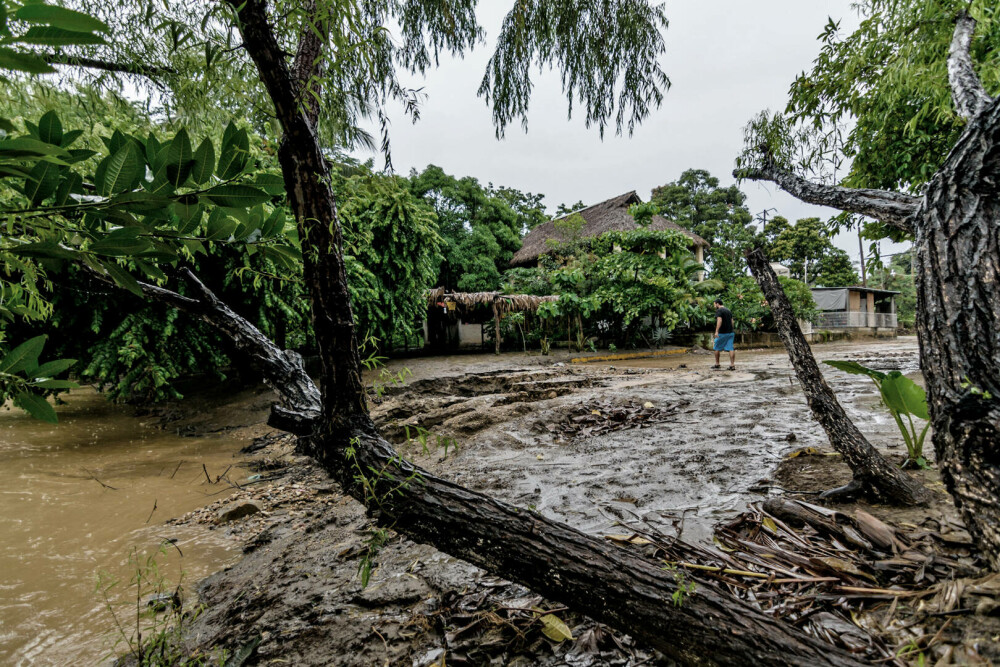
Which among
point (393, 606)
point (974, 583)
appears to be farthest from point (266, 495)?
point (974, 583)

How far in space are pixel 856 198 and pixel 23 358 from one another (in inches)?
124

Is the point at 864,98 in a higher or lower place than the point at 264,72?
higher

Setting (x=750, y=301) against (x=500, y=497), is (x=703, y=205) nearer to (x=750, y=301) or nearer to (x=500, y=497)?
(x=750, y=301)

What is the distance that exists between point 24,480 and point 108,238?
643 centimetres

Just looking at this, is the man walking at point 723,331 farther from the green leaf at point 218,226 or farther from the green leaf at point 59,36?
the green leaf at point 59,36

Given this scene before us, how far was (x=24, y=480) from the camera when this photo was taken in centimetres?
480

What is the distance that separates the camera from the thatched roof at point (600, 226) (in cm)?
2156

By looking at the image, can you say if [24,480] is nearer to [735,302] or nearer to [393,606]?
[393,606]

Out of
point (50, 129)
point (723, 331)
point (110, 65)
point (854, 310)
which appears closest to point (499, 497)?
point (50, 129)

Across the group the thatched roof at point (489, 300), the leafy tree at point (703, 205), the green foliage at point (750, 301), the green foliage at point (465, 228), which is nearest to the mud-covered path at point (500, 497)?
the thatched roof at point (489, 300)

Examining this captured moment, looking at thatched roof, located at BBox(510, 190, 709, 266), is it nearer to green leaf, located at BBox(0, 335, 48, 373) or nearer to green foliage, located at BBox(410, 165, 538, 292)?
green foliage, located at BBox(410, 165, 538, 292)

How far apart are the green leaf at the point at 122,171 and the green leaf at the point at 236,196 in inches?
4.0

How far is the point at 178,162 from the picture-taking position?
2.42ft

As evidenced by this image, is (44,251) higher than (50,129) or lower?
lower
